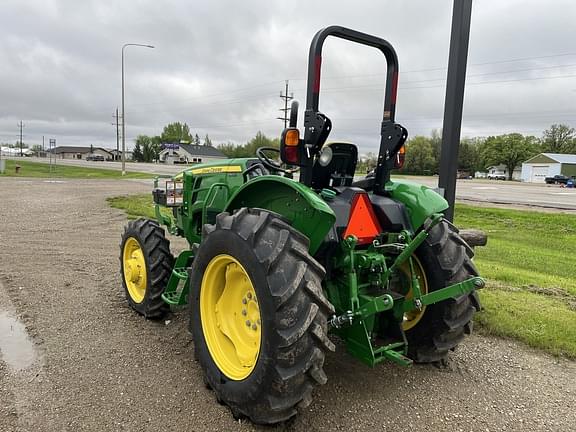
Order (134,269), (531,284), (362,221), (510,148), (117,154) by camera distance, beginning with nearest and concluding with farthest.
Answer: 1. (362,221)
2. (134,269)
3. (531,284)
4. (510,148)
5. (117,154)

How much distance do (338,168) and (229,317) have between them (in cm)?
134

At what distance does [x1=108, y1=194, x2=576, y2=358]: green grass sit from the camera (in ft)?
13.9

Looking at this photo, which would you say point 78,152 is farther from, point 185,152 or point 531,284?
point 531,284

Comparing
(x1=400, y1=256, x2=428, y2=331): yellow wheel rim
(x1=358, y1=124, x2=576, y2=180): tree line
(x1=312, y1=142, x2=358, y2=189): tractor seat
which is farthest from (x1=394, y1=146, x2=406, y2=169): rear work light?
(x1=358, y1=124, x2=576, y2=180): tree line

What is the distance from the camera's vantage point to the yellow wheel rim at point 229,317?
2.96m

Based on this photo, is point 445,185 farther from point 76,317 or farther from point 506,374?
point 76,317

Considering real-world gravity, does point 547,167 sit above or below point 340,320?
above

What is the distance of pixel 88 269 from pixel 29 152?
142 meters

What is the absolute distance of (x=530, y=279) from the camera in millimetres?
6027

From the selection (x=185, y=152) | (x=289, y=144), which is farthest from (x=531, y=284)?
(x=185, y=152)

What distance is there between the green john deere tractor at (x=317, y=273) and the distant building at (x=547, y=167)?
69.2m

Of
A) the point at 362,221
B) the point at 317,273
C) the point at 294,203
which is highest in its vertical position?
the point at 294,203

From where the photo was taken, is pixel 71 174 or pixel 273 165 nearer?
pixel 273 165

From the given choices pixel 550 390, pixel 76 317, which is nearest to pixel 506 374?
pixel 550 390
